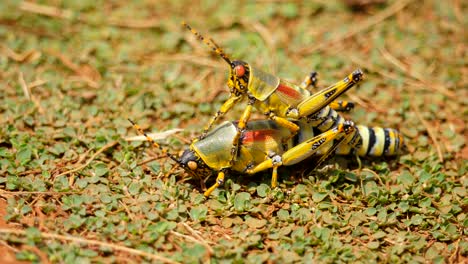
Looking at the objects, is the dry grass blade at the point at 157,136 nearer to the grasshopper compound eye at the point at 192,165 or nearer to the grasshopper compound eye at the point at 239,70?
the grasshopper compound eye at the point at 192,165

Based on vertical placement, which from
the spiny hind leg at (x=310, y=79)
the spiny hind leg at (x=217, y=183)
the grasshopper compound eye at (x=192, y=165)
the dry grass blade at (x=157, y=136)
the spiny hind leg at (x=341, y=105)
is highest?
the spiny hind leg at (x=310, y=79)

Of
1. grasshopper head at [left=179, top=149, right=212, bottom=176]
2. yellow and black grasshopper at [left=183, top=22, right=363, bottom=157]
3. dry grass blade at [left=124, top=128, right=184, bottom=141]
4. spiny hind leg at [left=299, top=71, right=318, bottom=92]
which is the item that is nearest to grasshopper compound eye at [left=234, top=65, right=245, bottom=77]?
yellow and black grasshopper at [left=183, top=22, right=363, bottom=157]

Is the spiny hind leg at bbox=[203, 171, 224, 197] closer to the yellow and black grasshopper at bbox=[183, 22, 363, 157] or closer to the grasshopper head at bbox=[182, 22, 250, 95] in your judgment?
the yellow and black grasshopper at bbox=[183, 22, 363, 157]

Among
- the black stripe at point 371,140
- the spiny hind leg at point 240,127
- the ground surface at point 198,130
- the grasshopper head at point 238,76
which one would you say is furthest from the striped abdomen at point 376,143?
the grasshopper head at point 238,76

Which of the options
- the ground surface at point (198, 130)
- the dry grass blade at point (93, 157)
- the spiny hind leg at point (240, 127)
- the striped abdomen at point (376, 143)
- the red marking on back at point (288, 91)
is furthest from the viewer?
the striped abdomen at point (376, 143)

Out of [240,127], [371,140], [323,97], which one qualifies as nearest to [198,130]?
[240,127]

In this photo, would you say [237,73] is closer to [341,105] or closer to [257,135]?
[257,135]

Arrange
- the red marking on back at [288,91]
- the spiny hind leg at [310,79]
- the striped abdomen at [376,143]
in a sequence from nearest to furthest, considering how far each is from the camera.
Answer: the red marking on back at [288,91], the striped abdomen at [376,143], the spiny hind leg at [310,79]

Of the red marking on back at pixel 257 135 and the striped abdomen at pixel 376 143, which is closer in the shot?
the red marking on back at pixel 257 135
